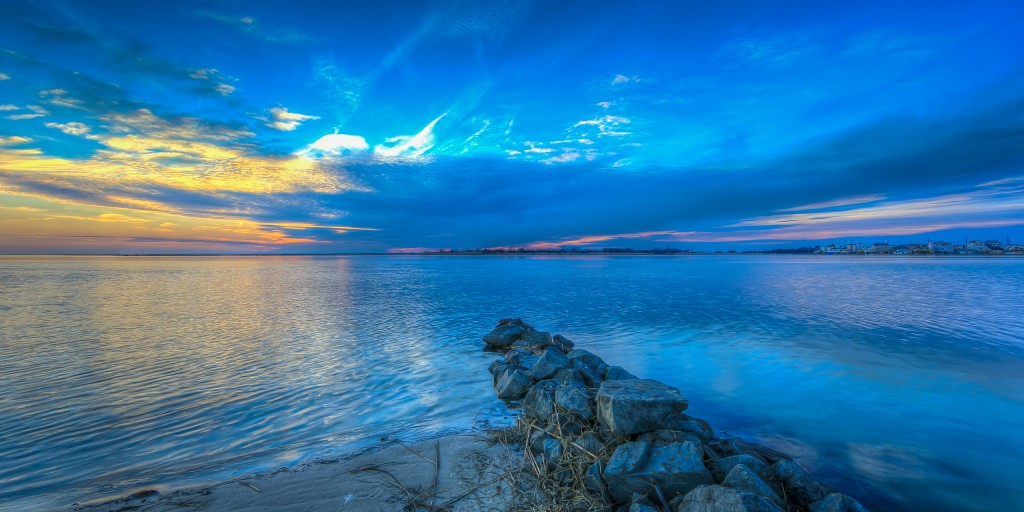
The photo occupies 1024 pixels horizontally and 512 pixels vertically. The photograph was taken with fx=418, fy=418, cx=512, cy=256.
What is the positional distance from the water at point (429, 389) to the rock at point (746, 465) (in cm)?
235

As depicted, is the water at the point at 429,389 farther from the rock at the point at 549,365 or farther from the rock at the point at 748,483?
the rock at the point at 748,483

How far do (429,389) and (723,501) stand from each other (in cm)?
922

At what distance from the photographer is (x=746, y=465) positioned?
6379 millimetres

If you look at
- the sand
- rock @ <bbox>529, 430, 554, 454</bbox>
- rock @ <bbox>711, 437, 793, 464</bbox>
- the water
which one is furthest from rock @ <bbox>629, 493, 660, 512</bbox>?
the water

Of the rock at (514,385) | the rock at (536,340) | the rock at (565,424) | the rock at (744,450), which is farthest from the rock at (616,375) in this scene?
the rock at (536,340)

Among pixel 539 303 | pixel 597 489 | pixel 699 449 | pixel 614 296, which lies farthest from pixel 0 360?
pixel 614 296

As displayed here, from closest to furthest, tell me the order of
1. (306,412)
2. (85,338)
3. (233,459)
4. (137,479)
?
(137,479), (233,459), (306,412), (85,338)

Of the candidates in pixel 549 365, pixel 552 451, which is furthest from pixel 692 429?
pixel 549 365

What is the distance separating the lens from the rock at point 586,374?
11.1 m

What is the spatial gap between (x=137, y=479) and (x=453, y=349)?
460 inches

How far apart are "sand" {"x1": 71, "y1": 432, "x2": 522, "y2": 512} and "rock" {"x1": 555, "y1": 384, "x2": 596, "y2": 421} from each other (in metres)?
1.38

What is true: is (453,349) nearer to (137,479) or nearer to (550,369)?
(550,369)

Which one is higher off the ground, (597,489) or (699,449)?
(699,449)

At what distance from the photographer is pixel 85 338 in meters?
19.5
